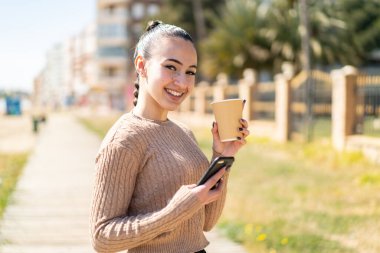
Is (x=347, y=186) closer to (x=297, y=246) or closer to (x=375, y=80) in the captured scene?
(x=297, y=246)

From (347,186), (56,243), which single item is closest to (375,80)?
(347,186)

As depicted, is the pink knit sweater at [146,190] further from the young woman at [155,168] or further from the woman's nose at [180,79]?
the woman's nose at [180,79]

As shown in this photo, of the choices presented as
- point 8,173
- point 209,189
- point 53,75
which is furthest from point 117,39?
point 53,75

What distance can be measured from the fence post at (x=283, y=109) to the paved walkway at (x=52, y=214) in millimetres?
6577

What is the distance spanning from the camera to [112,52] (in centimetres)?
7050

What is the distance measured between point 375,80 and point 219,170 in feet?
38.6

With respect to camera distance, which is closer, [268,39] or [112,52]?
[268,39]

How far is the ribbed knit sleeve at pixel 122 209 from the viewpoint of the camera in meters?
1.81

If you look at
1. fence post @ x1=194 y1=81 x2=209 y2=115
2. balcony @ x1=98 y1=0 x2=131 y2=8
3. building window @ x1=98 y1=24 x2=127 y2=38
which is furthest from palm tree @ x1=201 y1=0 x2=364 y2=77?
balcony @ x1=98 y1=0 x2=131 y2=8

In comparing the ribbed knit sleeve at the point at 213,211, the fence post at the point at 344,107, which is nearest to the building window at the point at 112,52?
the fence post at the point at 344,107

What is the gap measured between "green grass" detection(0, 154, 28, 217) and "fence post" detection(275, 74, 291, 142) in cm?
727

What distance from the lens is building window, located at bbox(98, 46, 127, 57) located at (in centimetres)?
7000

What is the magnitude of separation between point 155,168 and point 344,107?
1169 centimetres

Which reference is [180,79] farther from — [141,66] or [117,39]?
[117,39]
